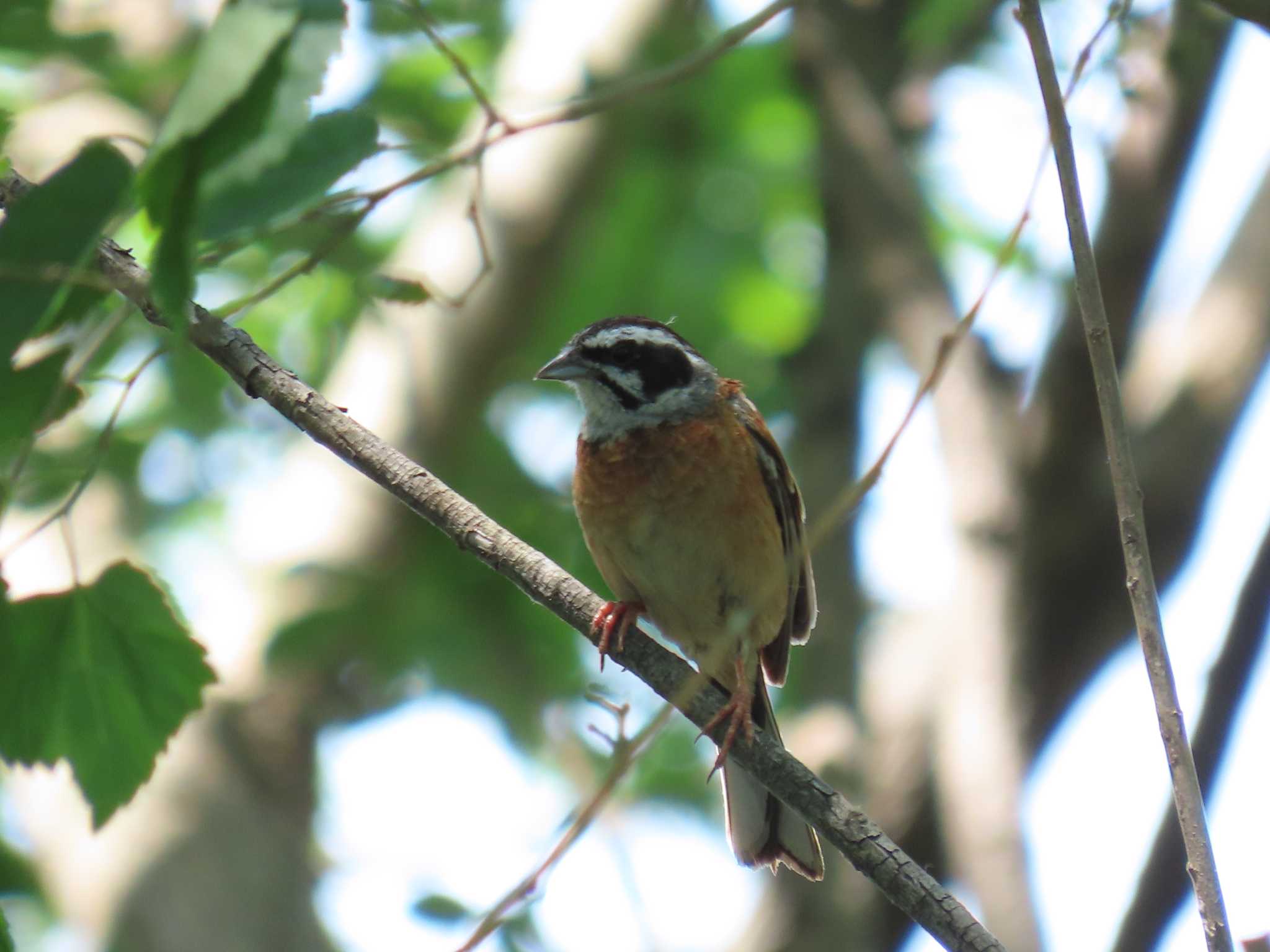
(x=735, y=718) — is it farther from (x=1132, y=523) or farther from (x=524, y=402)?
(x=524, y=402)

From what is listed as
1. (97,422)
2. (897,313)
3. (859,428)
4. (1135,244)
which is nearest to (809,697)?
(859,428)

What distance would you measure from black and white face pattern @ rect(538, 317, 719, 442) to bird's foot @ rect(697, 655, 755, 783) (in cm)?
146

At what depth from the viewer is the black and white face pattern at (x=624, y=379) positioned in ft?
19.0

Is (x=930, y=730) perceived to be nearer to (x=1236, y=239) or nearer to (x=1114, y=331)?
(x=1114, y=331)

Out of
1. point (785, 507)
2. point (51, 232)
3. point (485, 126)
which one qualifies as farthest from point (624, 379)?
point (51, 232)

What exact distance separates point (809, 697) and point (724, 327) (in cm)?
393

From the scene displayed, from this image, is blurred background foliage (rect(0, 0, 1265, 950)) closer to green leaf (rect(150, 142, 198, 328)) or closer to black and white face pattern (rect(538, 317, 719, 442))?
black and white face pattern (rect(538, 317, 719, 442))

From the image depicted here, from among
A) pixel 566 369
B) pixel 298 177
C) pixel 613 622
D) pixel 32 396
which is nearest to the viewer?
pixel 32 396

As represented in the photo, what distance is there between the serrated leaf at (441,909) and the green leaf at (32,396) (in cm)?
321

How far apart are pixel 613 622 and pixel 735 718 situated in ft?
2.79

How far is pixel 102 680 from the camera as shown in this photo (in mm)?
3033

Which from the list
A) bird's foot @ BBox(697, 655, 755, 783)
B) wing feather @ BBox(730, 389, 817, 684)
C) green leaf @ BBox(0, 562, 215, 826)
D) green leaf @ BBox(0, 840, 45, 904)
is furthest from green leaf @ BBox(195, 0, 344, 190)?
green leaf @ BBox(0, 840, 45, 904)

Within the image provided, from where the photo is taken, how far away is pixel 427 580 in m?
7.76

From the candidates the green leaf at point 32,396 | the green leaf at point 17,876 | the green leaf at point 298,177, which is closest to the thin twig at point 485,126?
the green leaf at point 298,177
